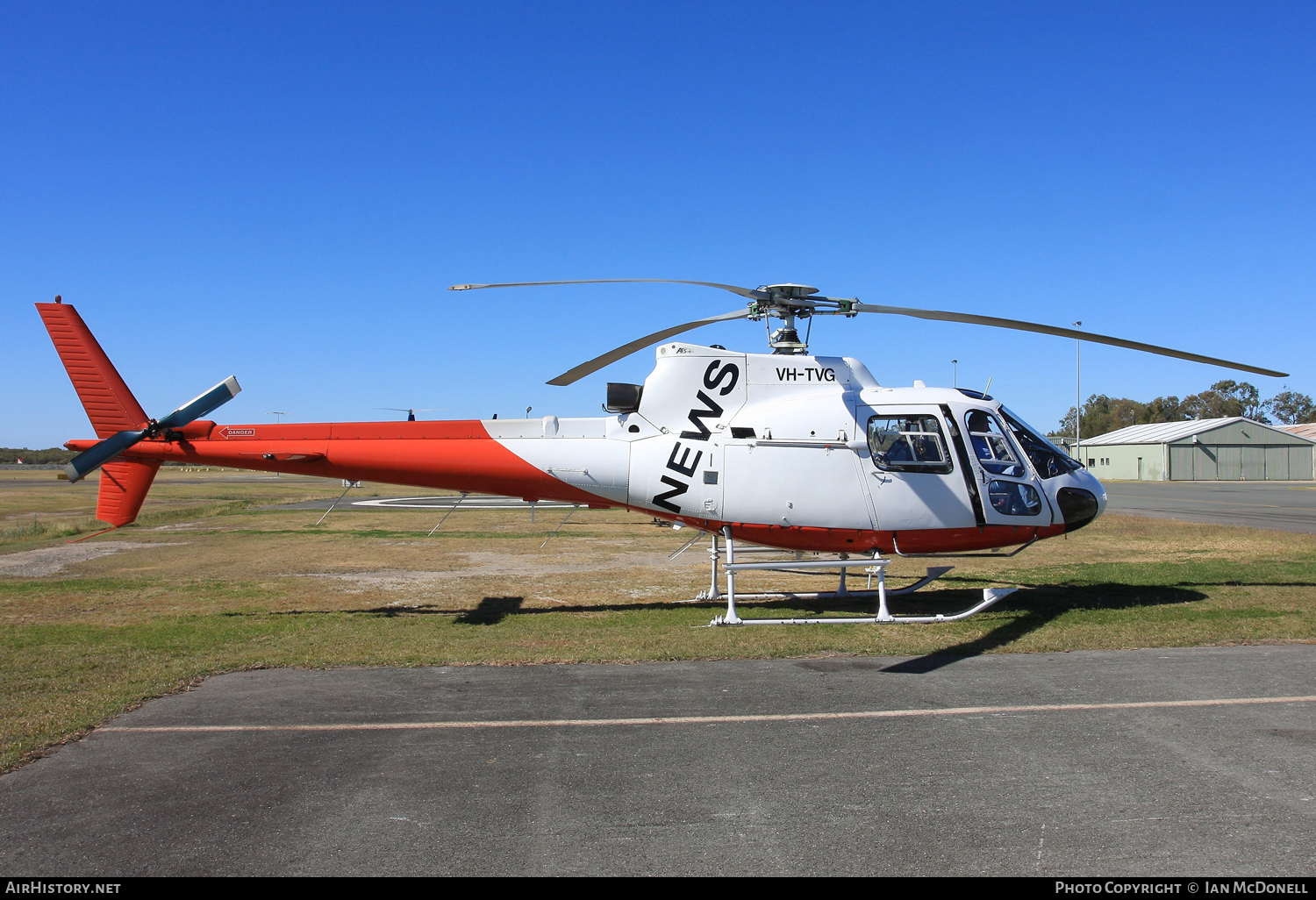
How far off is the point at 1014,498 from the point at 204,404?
41.3 ft

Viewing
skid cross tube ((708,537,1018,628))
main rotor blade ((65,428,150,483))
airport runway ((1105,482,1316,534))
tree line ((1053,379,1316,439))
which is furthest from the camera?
tree line ((1053,379,1316,439))

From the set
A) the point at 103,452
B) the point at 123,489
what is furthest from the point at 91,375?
the point at 123,489

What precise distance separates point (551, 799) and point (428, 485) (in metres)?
7.69

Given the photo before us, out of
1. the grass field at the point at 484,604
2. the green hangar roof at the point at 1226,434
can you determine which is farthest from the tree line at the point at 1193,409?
the grass field at the point at 484,604

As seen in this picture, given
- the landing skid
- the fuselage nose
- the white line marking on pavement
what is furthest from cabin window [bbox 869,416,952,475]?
the white line marking on pavement

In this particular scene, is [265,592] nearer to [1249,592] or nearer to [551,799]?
[551,799]

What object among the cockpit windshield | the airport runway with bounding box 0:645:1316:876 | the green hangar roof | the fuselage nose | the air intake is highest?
the green hangar roof

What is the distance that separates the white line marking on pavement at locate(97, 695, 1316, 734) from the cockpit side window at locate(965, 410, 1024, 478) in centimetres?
487

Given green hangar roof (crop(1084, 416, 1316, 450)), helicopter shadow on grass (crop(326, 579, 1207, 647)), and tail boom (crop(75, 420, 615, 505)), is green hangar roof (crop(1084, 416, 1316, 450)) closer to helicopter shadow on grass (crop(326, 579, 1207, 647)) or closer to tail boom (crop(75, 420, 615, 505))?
helicopter shadow on grass (crop(326, 579, 1207, 647))

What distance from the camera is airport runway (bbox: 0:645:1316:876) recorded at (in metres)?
4.73

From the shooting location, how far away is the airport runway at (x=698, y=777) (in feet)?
15.5

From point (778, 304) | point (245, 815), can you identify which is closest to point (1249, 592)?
point (778, 304)

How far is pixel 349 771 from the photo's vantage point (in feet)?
20.0

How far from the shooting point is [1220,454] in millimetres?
73812
